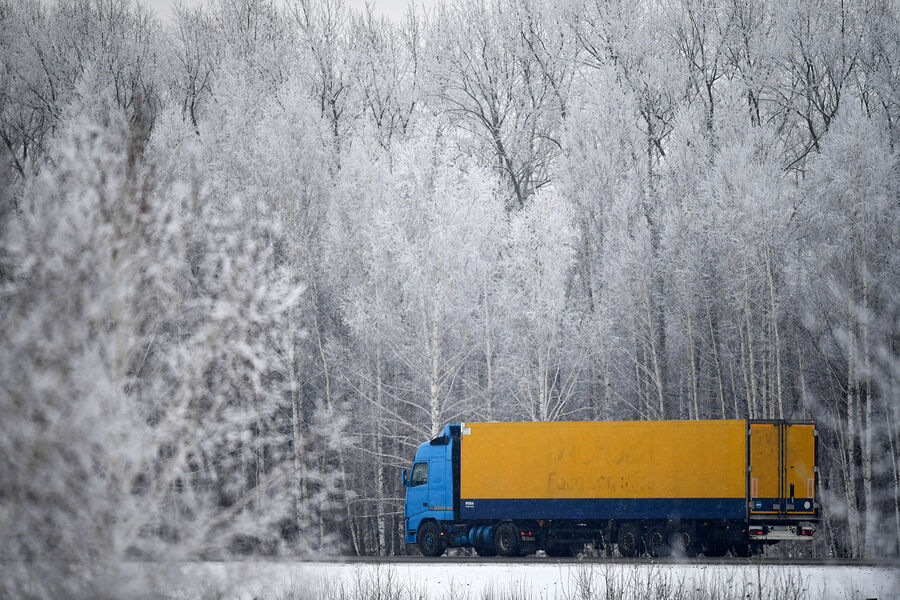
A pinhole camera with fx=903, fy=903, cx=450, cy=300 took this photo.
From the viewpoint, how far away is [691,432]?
19.1 metres

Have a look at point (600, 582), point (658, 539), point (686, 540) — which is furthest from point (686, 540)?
point (600, 582)

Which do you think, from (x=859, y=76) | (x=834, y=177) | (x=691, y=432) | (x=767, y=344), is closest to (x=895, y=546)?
(x=767, y=344)

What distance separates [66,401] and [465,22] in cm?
3583

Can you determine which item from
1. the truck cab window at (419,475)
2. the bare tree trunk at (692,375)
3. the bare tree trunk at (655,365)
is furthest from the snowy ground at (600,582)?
the bare tree trunk at (655,365)

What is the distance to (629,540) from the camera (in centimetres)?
1884

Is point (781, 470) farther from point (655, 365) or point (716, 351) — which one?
point (716, 351)

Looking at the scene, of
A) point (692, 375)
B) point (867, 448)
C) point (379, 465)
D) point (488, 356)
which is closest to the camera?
point (867, 448)

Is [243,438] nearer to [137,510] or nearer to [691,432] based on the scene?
[137,510]

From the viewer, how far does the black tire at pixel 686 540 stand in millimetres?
18719

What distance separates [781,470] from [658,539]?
115 inches

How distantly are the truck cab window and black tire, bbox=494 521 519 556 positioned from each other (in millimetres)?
2050

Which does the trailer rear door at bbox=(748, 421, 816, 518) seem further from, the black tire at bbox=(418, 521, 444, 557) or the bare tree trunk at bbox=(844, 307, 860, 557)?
the bare tree trunk at bbox=(844, 307, 860, 557)

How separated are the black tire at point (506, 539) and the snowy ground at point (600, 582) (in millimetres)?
3964

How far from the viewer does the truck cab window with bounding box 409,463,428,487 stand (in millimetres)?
20453
